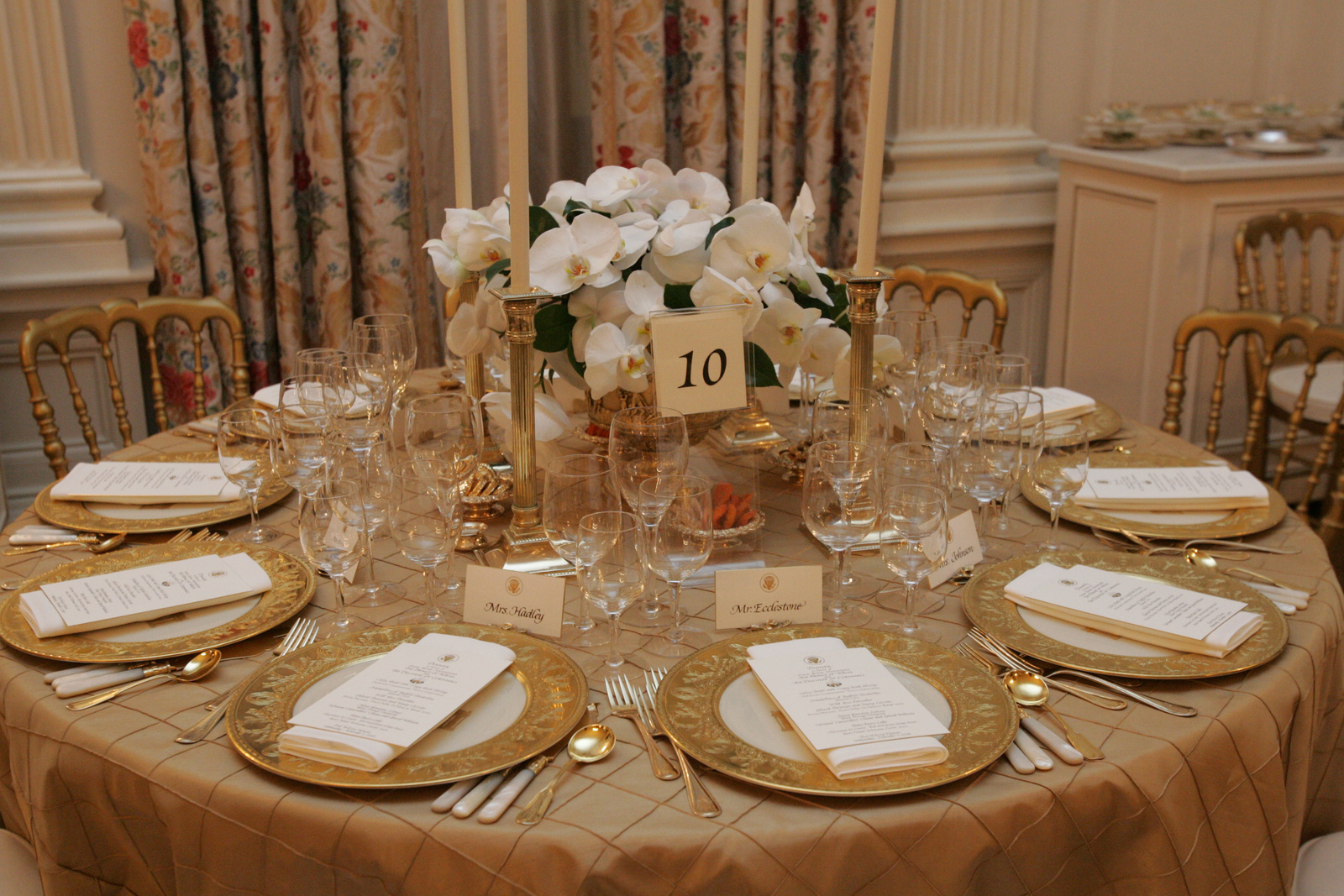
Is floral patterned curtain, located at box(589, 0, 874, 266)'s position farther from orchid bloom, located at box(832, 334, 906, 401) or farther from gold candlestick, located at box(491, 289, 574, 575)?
gold candlestick, located at box(491, 289, 574, 575)

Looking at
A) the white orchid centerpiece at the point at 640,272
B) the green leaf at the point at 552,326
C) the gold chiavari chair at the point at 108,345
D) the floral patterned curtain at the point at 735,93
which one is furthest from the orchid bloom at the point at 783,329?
the floral patterned curtain at the point at 735,93

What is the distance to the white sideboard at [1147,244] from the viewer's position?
290 centimetres

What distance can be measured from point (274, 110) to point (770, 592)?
Answer: 195cm

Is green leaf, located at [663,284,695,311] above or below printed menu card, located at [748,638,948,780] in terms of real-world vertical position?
above

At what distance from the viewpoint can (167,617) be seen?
127 cm

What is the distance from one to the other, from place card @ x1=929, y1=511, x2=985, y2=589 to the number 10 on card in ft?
0.98

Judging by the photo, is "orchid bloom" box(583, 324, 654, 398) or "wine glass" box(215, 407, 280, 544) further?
Answer: "wine glass" box(215, 407, 280, 544)

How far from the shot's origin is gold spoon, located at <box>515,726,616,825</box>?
3.07ft

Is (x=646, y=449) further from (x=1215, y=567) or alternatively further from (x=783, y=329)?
(x=1215, y=567)

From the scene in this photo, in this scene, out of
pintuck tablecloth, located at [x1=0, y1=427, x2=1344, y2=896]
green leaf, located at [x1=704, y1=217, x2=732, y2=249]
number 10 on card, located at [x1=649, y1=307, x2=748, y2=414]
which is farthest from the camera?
green leaf, located at [x1=704, y1=217, x2=732, y2=249]

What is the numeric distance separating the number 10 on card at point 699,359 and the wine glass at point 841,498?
0.13 m

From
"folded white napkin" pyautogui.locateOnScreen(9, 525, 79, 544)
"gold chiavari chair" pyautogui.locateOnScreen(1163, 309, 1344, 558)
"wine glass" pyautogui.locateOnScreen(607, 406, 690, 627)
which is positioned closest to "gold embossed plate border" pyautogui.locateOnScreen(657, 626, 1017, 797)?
"wine glass" pyautogui.locateOnScreen(607, 406, 690, 627)

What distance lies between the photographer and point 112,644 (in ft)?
3.93

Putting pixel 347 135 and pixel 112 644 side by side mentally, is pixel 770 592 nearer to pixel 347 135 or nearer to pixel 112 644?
pixel 112 644
